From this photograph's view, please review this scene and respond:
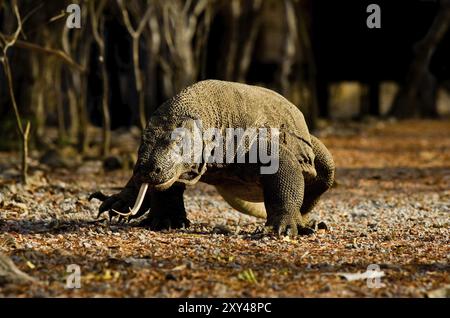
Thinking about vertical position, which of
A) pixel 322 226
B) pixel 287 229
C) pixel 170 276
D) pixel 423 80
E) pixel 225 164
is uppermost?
pixel 225 164

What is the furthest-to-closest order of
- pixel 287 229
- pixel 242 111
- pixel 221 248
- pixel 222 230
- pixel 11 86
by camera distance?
pixel 11 86, pixel 222 230, pixel 242 111, pixel 287 229, pixel 221 248

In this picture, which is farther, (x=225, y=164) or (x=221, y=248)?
(x=225, y=164)

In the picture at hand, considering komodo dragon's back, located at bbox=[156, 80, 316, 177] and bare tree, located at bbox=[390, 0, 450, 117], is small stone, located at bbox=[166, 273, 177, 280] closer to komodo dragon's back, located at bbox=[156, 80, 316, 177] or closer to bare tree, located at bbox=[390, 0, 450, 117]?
komodo dragon's back, located at bbox=[156, 80, 316, 177]

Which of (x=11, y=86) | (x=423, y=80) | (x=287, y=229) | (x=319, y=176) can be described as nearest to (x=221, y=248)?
(x=287, y=229)

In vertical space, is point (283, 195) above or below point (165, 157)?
below

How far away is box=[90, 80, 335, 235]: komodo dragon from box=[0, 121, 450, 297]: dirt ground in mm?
183

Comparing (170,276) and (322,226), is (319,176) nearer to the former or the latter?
(322,226)

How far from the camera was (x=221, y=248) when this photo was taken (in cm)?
559

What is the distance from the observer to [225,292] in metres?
4.44

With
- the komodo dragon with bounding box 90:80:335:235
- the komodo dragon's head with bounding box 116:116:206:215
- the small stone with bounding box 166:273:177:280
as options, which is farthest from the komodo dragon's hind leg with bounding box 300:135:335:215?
the small stone with bounding box 166:273:177:280

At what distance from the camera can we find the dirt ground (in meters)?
4.55

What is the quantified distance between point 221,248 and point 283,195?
2.37 ft

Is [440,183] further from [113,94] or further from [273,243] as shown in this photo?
[113,94]

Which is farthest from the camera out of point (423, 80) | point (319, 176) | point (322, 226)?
point (423, 80)
